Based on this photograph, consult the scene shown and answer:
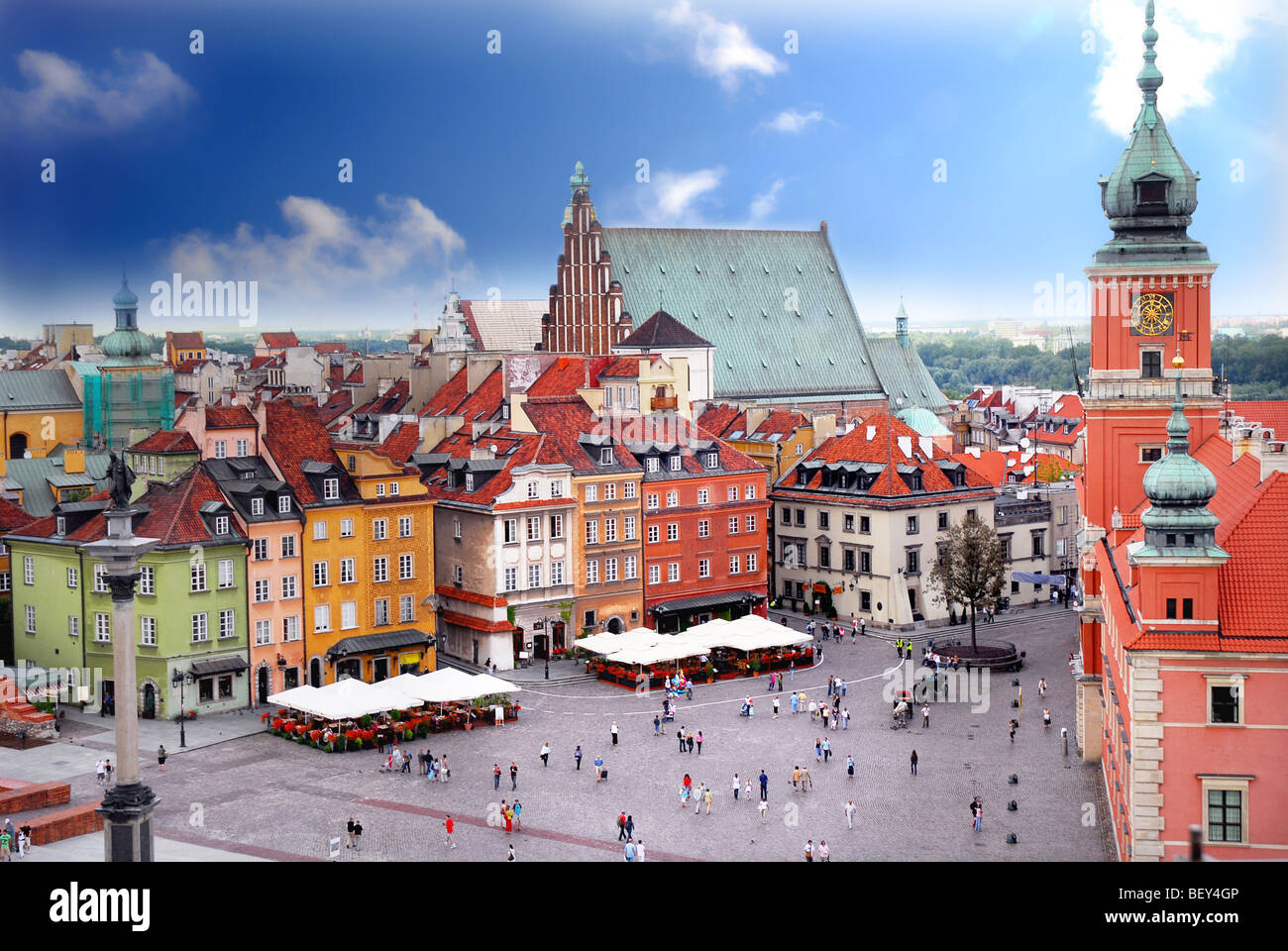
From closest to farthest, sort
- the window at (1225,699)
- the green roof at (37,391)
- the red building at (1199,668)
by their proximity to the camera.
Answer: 1. the red building at (1199,668)
2. the window at (1225,699)
3. the green roof at (37,391)

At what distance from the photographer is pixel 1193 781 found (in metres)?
36.1

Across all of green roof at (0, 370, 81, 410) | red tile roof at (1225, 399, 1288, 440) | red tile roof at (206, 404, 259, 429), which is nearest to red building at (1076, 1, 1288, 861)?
red tile roof at (1225, 399, 1288, 440)

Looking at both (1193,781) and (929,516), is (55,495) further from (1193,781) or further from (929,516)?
(1193,781)

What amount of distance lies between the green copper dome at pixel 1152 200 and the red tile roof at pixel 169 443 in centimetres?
3407

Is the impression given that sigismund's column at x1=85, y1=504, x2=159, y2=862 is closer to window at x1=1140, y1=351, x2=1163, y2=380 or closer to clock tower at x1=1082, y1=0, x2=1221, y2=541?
clock tower at x1=1082, y1=0, x2=1221, y2=541

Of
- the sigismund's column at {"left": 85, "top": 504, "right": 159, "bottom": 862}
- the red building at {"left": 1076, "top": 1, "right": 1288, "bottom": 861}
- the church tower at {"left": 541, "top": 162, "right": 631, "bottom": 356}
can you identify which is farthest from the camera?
the church tower at {"left": 541, "top": 162, "right": 631, "bottom": 356}

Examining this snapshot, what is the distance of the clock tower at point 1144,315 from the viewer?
180 ft

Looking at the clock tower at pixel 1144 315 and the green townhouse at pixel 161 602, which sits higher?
the clock tower at pixel 1144 315

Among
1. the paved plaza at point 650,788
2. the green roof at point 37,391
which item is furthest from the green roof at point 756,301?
the paved plaza at point 650,788

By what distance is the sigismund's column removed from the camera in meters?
34.6

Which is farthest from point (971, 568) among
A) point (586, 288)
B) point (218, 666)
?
point (586, 288)

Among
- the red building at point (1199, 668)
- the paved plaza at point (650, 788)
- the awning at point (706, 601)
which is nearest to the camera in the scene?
the red building at point (1199, 668)

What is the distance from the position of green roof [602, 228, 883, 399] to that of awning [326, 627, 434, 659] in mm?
42985

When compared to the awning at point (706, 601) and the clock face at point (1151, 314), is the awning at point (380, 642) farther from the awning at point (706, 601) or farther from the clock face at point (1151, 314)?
the clock face at point (1151, 314)
